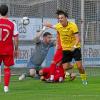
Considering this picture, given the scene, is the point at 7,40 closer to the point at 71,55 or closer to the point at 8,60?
the point at 8,60

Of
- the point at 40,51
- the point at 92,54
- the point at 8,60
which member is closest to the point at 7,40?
the point at 8,60

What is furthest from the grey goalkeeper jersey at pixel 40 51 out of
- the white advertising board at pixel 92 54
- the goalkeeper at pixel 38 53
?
the white advertising board at pixel 92 54

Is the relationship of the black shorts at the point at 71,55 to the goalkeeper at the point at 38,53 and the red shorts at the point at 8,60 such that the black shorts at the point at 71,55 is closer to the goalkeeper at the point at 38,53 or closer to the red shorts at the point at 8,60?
the goalkeeper at the point at 38,53

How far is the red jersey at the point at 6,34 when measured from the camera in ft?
42.7

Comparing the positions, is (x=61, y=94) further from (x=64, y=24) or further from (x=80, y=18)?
(x=80, y=18)

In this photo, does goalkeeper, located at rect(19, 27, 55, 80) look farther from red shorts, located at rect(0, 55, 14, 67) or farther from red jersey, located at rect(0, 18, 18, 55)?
red jersey, located at rect(0, 18, 18, 55)

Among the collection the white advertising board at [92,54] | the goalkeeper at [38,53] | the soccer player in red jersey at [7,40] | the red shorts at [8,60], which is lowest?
the white advertising board at [92,54]

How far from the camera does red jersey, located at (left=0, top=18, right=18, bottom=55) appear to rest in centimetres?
1302

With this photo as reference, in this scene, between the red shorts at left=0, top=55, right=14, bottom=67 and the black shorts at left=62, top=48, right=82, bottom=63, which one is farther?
the black shorts at left=62, top=48, right=82, bottom=63

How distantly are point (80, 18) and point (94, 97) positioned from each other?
1120 cm

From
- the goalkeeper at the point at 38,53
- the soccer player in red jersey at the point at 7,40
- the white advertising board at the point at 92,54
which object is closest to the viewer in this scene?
the soccer player in red jersey at the point at 7,40

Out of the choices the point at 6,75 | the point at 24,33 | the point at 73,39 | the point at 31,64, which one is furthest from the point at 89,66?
the point at 6,75

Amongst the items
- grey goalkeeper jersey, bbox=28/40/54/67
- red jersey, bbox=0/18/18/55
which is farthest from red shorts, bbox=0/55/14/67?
grey goalkeeper jersey, bbox=28/40/54/67

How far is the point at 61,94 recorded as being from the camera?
12.2 metres
